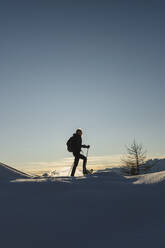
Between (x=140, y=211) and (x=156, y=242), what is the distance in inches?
20.4

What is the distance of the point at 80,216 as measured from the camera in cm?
213

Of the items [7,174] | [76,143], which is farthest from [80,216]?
[76,143]

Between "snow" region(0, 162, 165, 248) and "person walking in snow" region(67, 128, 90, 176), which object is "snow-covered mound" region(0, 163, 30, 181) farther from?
"person walking in snow" region(67, 128, 90, 176)

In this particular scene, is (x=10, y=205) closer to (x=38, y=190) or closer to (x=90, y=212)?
(x=38, y=190)

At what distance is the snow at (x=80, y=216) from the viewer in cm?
185

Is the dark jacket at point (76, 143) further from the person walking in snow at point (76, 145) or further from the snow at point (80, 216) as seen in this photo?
the snow at point (80, 216)

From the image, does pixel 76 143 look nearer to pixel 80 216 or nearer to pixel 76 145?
pixel 76 145

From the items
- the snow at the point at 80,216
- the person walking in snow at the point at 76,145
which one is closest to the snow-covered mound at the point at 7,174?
the snow at the point at 80,216

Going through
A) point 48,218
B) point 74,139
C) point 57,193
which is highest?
point 74,139

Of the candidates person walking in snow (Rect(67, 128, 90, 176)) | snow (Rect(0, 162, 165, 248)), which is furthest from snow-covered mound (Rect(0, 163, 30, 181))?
person walking in snow (Rect(67, 128, 90, 176))

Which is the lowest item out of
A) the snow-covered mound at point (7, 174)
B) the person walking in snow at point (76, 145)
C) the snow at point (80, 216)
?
the snow at point (80, 216)

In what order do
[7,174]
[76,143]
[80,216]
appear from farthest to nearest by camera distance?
[76,143], [7,174], [80,216]

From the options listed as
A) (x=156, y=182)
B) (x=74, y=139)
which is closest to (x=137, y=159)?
(x=74, y=139)

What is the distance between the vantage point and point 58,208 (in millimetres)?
2230
